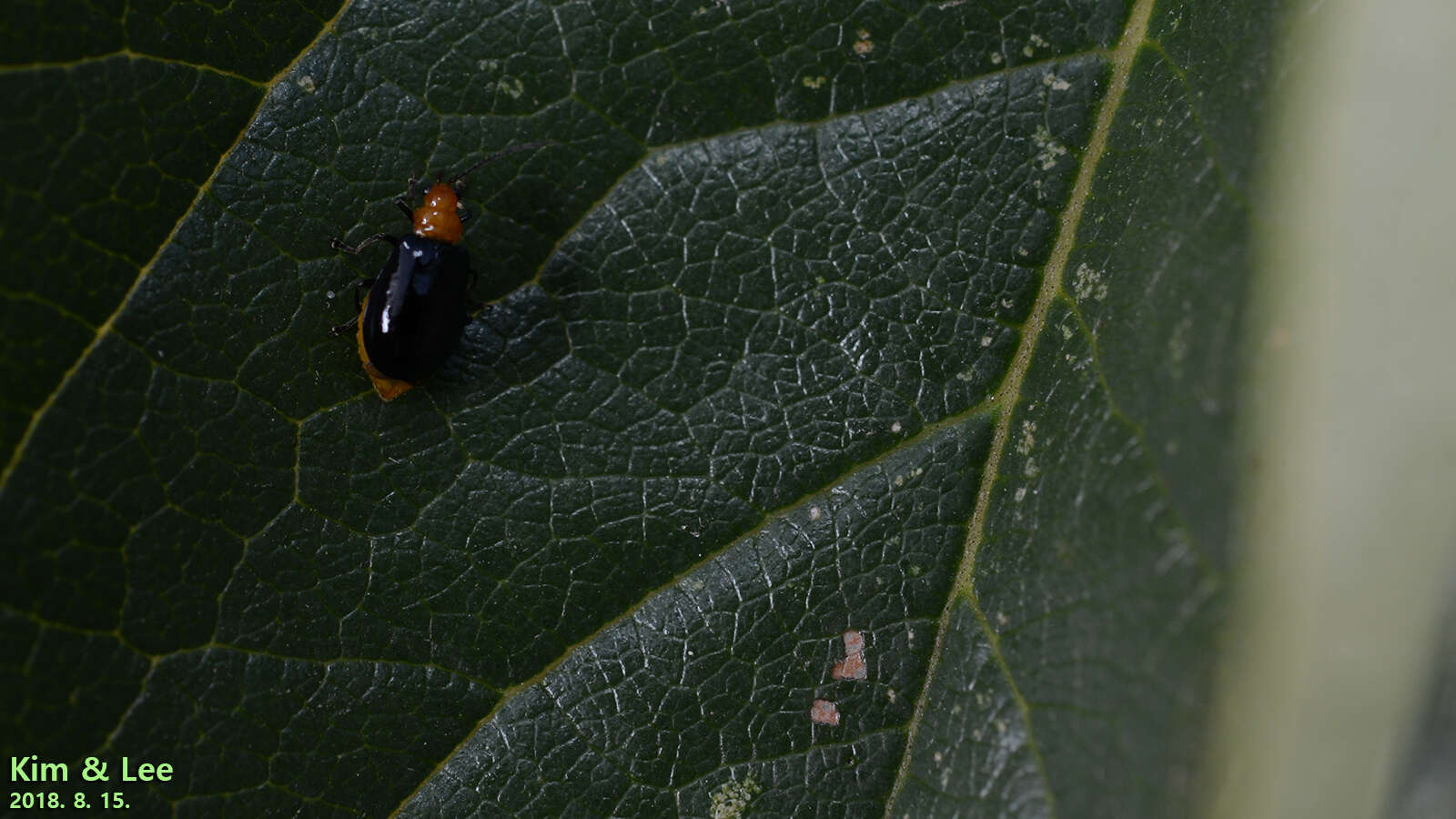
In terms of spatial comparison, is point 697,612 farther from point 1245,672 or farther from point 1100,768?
point 1245,672

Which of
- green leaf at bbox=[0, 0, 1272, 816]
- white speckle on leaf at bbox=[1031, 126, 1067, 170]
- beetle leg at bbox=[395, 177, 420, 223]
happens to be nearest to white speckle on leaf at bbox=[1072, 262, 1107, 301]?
green leaf at bbox=[0, 0, 1272, 816]

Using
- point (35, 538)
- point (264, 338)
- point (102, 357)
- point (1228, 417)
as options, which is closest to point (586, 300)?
point (264, 338)

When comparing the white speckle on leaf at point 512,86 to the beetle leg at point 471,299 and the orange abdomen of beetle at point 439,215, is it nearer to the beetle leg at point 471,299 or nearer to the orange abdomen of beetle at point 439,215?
the orange abdomen of beetle at point 439,215

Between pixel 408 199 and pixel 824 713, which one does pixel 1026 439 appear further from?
pixel 408 199

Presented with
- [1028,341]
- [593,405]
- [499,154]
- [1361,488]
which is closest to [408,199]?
[499,154]

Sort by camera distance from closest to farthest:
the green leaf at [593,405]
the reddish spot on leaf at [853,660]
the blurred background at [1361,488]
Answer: the blurred background at [1361,488]
the green leaf at [593,405]
the reddish spot on leaf at [853,660]

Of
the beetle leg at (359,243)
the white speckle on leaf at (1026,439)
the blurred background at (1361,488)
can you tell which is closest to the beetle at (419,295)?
the beetle leg at (359,243)
